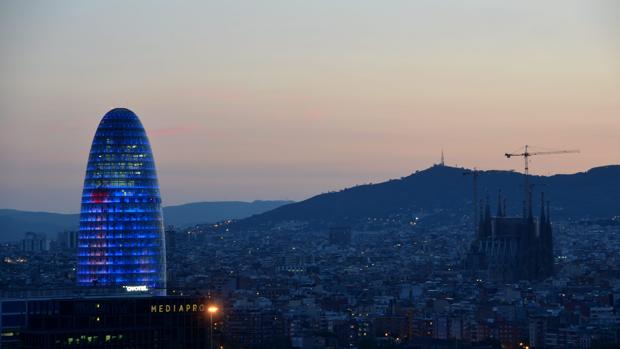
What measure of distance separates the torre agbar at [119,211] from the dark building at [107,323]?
5871cm

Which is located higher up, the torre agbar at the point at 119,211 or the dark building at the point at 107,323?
the torre agbar at the point at 119,211

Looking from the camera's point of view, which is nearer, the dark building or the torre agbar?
the dark building

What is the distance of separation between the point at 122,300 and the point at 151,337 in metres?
2.08

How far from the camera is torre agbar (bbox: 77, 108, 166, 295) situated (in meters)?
154

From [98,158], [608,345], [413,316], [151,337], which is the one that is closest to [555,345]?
[608,345]

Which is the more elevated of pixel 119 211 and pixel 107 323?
pixel 119 211

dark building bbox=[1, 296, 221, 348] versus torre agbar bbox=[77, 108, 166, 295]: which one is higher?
torre agbar bbox=[77, 108, 166, 295]

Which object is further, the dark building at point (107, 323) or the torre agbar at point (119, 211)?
the torre agbar at point (119, 211)

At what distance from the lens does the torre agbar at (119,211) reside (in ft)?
506

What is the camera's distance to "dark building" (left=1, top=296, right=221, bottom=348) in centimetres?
9019

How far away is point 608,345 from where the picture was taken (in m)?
156

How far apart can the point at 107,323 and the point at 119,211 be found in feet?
208

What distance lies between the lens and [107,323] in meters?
91.5

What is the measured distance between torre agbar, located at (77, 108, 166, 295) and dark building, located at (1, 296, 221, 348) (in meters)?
58.7
